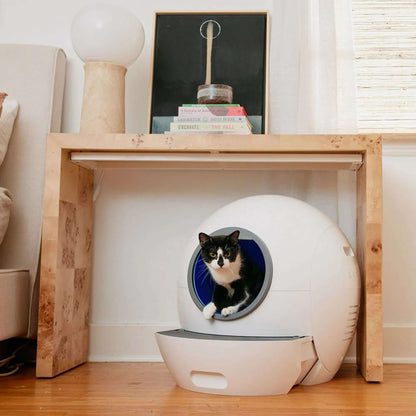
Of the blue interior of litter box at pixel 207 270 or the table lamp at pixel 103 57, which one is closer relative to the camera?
the blue interior of litter box at pixel 207 270

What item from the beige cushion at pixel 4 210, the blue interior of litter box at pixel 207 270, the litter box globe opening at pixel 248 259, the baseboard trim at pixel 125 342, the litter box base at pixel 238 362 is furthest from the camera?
the baseboard trim at pixel 125 342

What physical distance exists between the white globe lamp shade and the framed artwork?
218 mm

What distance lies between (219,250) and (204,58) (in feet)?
2.84

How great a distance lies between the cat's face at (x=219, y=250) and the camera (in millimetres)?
1626

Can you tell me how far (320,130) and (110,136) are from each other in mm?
691

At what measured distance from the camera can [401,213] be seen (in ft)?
6.99

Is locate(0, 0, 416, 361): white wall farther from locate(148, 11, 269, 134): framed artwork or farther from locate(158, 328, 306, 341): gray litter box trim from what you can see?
locate(158, 328, 306, 341): gray litter box trim

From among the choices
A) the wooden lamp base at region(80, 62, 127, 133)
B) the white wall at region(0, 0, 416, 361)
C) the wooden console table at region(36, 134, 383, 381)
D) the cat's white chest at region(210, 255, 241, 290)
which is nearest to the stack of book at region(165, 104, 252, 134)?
the wooden console table at region(36, 134, 383, 381)

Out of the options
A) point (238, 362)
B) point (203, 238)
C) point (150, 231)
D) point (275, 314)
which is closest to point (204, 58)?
point (150, 231)

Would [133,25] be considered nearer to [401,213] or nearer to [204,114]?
[204,114]

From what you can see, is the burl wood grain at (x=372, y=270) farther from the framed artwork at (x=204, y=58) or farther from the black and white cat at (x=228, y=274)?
the framed artwork at (x=204, y=58)

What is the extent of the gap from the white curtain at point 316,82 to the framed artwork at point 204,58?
0.23ft

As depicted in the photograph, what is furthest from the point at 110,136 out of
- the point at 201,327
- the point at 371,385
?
the point at 371,385

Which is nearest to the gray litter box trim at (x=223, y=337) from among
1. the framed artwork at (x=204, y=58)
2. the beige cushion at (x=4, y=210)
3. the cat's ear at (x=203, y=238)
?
the cat's ear at (x=203, y=238)
